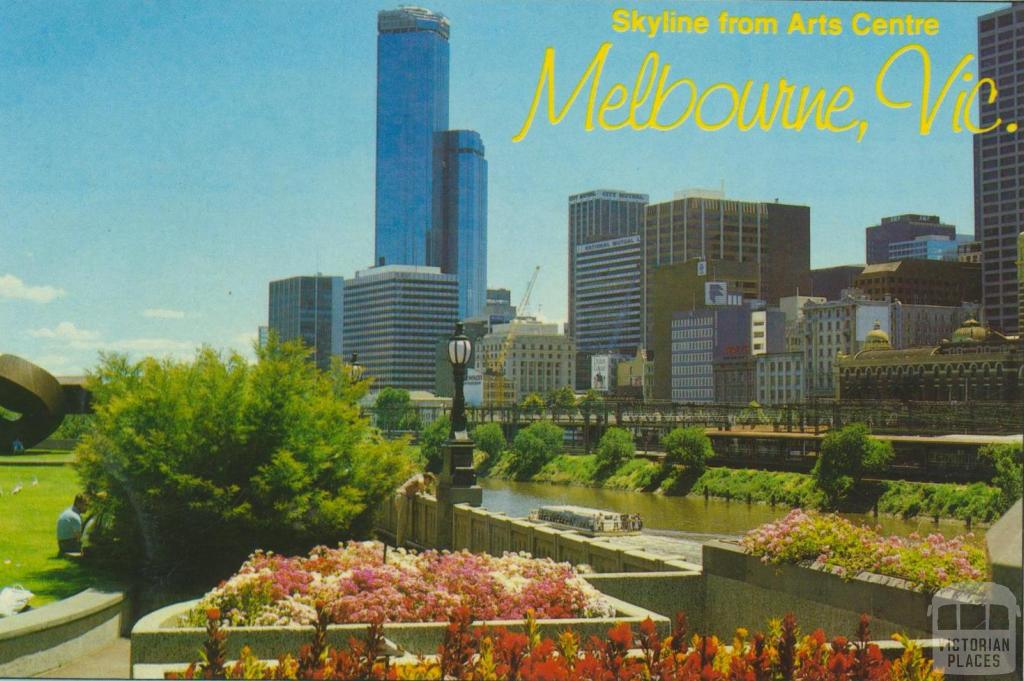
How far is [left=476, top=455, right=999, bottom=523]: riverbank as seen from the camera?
637 inches

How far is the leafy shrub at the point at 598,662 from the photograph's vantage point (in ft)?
18.5

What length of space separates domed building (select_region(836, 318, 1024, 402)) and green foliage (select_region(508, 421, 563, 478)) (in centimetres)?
610

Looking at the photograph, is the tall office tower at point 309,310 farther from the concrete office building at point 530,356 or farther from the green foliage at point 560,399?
the green foliage at point 560,399

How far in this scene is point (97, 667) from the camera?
7.88 m

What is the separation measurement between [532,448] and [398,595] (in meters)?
14.1

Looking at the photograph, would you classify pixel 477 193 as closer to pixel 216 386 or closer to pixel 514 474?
pixel 216 386

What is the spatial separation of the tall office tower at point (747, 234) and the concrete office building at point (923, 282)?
109 centimetres

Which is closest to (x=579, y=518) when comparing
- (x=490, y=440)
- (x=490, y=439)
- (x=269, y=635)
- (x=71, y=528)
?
(x=490, y=440)

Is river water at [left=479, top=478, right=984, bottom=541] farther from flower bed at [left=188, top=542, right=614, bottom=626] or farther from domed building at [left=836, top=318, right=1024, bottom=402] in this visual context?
flower bed at [left=188, top=542, right=614, bottom=626]

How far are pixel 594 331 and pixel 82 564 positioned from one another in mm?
32085

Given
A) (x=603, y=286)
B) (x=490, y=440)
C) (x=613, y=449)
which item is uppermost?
(x=603, y=286)

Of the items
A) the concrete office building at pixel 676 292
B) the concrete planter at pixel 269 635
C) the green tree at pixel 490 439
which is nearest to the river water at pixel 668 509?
the green tree at pixel 490 439

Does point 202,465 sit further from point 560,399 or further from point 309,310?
point 560,399

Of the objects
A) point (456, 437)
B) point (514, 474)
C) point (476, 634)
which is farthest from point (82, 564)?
point (514, 474)
